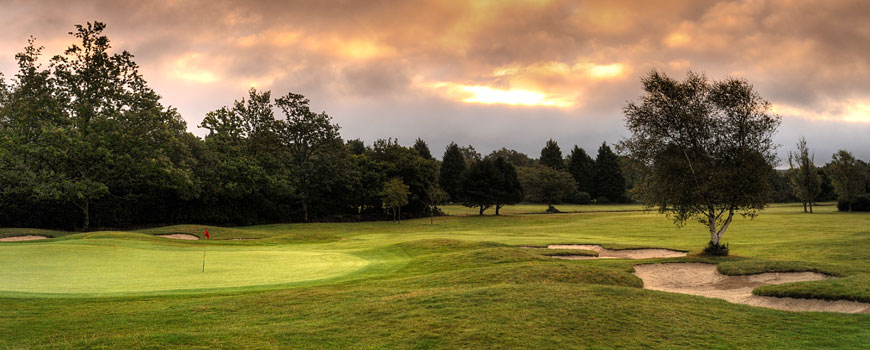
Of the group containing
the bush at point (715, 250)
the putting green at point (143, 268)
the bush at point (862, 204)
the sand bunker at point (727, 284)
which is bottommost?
the sand bunker at point (727, 284)

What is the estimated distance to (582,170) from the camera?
120 m

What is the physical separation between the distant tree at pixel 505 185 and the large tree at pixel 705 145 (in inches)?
2032

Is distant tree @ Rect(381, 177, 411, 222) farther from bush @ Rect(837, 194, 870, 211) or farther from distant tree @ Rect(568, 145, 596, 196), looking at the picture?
distant tree @ Rect(568, 145, 596, 196)

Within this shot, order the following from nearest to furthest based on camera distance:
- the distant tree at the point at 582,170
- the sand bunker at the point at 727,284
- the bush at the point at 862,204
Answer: the sand bunker at the point at 727,284 → the bush at the point at 862,204 → the distant tree at the point at 582,170

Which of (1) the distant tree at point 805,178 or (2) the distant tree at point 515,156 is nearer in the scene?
(1) the distant tree at point 805,178

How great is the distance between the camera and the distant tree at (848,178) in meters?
68.8

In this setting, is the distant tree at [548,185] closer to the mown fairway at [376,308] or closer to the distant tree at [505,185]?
the distant tree at [505,185]

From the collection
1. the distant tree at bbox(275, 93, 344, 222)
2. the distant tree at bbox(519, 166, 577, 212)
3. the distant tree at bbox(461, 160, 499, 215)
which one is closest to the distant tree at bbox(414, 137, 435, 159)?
the distant tree at bbox(519, 166, 577, 212)

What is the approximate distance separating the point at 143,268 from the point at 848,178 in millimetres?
87082

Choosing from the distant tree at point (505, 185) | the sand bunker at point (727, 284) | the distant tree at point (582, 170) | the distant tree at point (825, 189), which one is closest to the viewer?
the sand bunker at point (727, 284)

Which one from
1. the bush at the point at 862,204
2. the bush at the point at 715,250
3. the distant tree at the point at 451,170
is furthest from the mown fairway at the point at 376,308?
the distant tree at the point at 451,170

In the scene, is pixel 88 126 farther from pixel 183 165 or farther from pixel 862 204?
pixel 862 204

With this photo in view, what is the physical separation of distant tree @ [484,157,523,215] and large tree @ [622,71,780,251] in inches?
2032

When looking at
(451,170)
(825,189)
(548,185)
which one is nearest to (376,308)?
(548,185)
